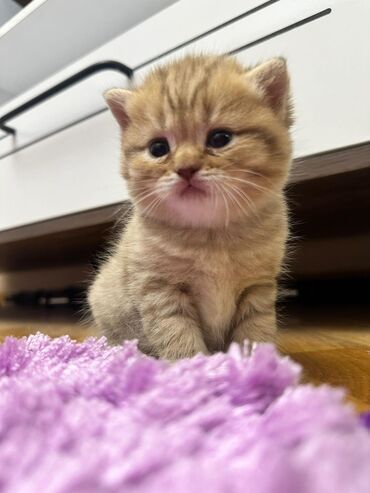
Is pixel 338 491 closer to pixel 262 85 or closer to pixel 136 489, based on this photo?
pixel 136 489

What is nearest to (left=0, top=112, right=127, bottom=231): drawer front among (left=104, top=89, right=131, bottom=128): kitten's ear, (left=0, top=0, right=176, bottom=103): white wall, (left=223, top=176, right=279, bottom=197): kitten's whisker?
(left=0, top=0, right=176, bottom=103): white wall

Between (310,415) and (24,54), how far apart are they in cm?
157

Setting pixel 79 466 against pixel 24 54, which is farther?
pixel 24 54

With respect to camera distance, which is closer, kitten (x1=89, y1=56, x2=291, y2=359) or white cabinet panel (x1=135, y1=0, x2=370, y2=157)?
kitten (x1=89, y1=56, x2=291, y2=359)


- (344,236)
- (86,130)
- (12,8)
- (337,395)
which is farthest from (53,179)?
(337,395)

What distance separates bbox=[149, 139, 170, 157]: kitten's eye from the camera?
2.41ft

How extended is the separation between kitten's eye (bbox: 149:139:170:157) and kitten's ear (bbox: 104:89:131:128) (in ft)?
0.37

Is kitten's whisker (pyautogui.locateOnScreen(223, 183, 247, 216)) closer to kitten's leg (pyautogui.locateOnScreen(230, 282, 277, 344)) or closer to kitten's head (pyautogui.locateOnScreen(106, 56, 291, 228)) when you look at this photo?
kitten's head (pyautogui.locateOnScreen(106, 56, 291, 228))

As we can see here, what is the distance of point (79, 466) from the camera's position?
0.29 metres

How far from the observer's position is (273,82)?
0.74 metres

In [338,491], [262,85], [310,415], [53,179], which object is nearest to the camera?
[338,491]

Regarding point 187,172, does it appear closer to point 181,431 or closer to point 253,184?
point 253,184

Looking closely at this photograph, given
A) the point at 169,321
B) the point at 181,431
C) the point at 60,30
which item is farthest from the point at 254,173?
the point at 60,30

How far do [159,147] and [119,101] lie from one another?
0.15 m
